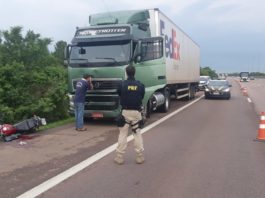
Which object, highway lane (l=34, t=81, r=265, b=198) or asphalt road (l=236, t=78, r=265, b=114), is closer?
highway lane (l=34, t=81, r=265, b=198)

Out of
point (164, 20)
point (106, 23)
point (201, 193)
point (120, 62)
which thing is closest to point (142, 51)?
point (120, 62)

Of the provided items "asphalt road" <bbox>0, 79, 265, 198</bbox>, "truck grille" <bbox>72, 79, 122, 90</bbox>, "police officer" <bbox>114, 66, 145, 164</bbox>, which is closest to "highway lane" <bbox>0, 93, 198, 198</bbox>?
"asphalt road" <bbox>0, 79, 265, 198</bbox>

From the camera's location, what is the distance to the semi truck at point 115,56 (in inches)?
511

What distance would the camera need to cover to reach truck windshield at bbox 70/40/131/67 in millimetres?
12977

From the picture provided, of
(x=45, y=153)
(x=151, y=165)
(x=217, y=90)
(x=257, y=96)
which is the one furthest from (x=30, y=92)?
(x=257, y=96)

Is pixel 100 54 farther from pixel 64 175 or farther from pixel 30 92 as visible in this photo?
pixel 64 175

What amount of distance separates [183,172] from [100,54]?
6.86 m

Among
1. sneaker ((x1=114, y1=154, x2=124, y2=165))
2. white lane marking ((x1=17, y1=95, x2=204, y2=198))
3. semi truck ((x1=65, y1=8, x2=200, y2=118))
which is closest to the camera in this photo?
white lane marking ((x1=17, y1=95, x2=204, y2=198))

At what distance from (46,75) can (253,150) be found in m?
9.49

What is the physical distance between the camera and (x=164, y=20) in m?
17.5

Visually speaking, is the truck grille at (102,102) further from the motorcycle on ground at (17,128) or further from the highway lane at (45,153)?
the motorcycle on ground at (17,128)

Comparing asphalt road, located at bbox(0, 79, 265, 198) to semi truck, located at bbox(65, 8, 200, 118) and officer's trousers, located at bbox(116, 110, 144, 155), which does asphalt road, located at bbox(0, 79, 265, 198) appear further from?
semi truck, located at bbox(65, 8, 200, 118)

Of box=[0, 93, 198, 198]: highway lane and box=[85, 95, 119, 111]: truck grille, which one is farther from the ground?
box=[85, 95, 119, 111]: truck grille

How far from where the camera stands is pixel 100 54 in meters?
13.2
